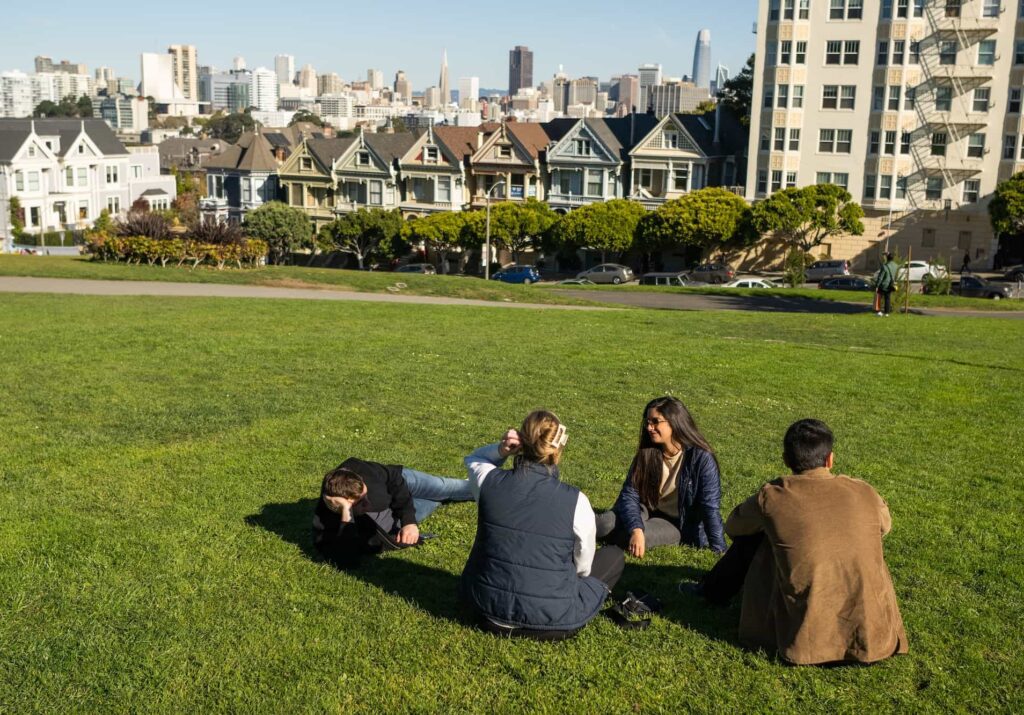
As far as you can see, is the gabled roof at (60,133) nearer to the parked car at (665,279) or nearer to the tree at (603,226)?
the tree at (603,226)

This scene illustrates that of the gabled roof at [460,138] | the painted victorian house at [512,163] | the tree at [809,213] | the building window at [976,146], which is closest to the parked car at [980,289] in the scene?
the tree at [809,213]

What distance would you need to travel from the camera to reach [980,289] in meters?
47.9

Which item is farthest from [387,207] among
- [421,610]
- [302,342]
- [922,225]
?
[421,610]

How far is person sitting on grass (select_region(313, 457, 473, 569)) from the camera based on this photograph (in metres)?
8.50

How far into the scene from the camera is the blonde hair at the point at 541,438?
7.17 m

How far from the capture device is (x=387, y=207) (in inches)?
3155

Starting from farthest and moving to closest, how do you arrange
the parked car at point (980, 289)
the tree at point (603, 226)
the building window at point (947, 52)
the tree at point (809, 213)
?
the tree at point (603, 226), the building window at point (947, 52), the tree at point (809, 213), the parked car at point (980, 289)

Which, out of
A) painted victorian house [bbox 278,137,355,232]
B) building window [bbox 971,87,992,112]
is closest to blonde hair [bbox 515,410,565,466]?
building window [bbox 971,87,992,112]

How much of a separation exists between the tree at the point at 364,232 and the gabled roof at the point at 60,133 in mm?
28494

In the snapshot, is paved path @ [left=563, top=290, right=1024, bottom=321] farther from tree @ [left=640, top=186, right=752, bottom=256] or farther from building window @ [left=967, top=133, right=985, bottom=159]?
building window @ [left=967, top=133, right=985, bottom=159]

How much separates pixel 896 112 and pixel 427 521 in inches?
2471

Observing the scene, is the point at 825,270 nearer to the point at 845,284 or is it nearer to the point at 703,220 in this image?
the point at 703,220

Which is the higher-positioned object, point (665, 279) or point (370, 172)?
point (370, 172)

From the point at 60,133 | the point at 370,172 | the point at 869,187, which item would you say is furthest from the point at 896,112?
the point at 60,133
